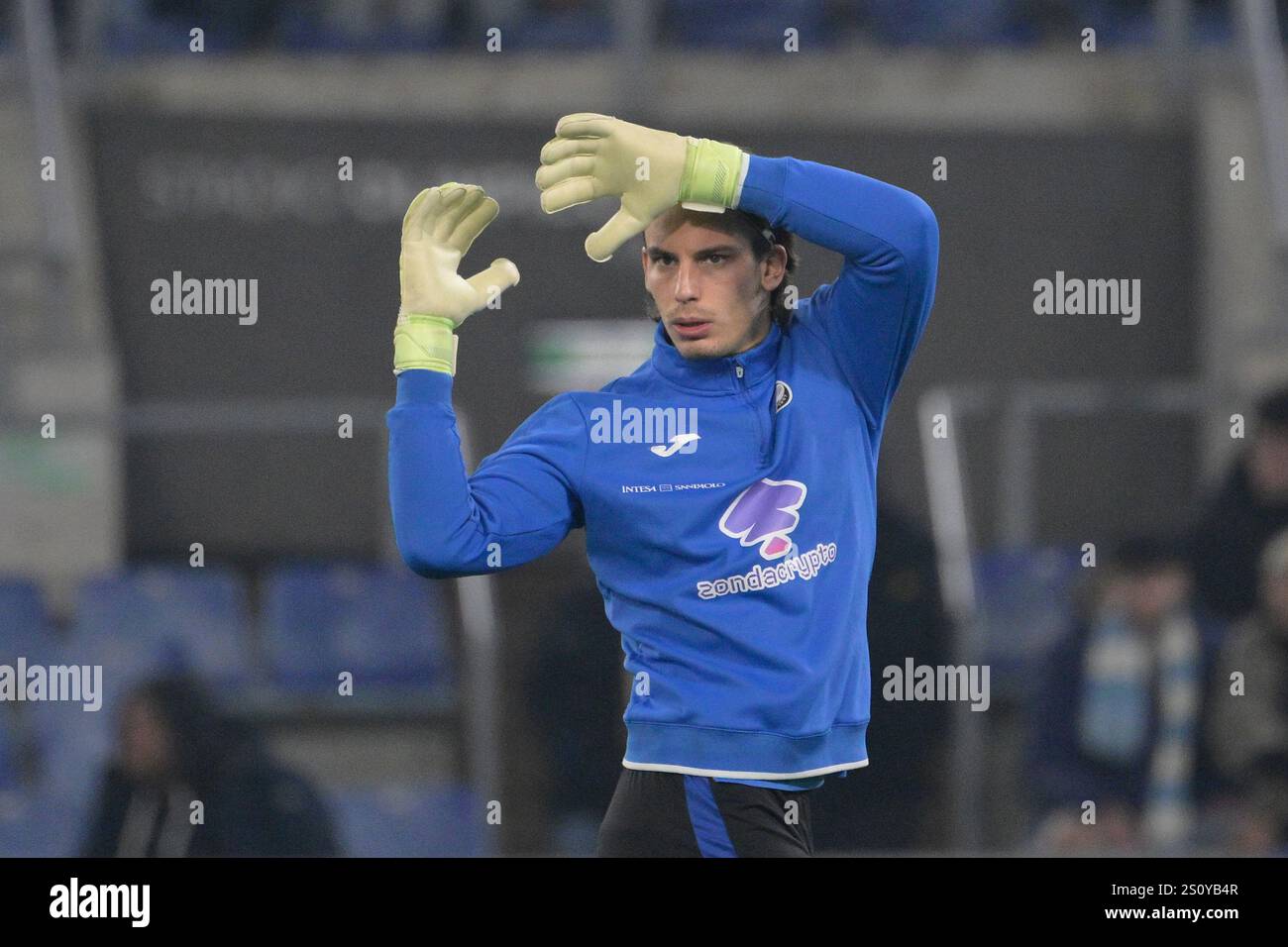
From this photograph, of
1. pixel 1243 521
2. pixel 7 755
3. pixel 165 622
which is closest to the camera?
pixel 1243 521

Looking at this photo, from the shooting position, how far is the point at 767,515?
319cm

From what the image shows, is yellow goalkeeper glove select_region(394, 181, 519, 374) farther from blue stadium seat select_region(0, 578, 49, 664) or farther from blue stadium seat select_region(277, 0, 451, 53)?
blue stadium seat select_region(277, 0, 451, 53)

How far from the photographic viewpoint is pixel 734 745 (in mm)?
3135

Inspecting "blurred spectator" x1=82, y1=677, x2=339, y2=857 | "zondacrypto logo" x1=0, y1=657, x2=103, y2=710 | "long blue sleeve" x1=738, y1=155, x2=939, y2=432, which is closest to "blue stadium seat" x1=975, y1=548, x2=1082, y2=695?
"blurred spectator" x1=82, y1=677, x2=339, y2=857

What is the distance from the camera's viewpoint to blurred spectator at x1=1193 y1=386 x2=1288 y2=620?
657 centimetres

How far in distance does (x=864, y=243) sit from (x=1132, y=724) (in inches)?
131

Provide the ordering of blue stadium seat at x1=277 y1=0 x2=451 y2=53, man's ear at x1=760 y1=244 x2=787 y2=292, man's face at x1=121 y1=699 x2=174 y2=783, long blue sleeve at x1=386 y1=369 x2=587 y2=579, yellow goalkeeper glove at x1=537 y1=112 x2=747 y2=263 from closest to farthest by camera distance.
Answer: long blue sleeve at x1=386 y1=369 x2=587 y2=579
yellow goalkeeper glove at x1=537 y1=112 x2=747 y2=263
man's ear at x1=760 y1=244 x2=787 y2=292
man's face at x1=121 y1=699 x2=174 y2=783
blue stadium seat at x1=277 y1=0 x2=451 y2=53

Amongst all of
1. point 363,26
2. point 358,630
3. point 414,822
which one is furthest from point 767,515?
point 363,26

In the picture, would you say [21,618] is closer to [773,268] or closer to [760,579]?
[773,268]

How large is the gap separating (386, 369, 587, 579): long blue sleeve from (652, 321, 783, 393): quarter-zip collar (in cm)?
17

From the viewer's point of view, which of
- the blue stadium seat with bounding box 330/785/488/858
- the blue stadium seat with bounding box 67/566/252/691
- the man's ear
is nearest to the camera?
the man's ear

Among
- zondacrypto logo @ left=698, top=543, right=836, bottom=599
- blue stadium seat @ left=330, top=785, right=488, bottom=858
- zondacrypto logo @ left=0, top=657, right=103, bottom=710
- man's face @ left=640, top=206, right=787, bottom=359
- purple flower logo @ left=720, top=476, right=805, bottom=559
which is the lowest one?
blue stadium seat @ left=330, top=785, right=488, bottom=858

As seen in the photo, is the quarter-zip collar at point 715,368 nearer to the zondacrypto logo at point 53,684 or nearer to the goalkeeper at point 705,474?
the goalkeeper at point 705,474
